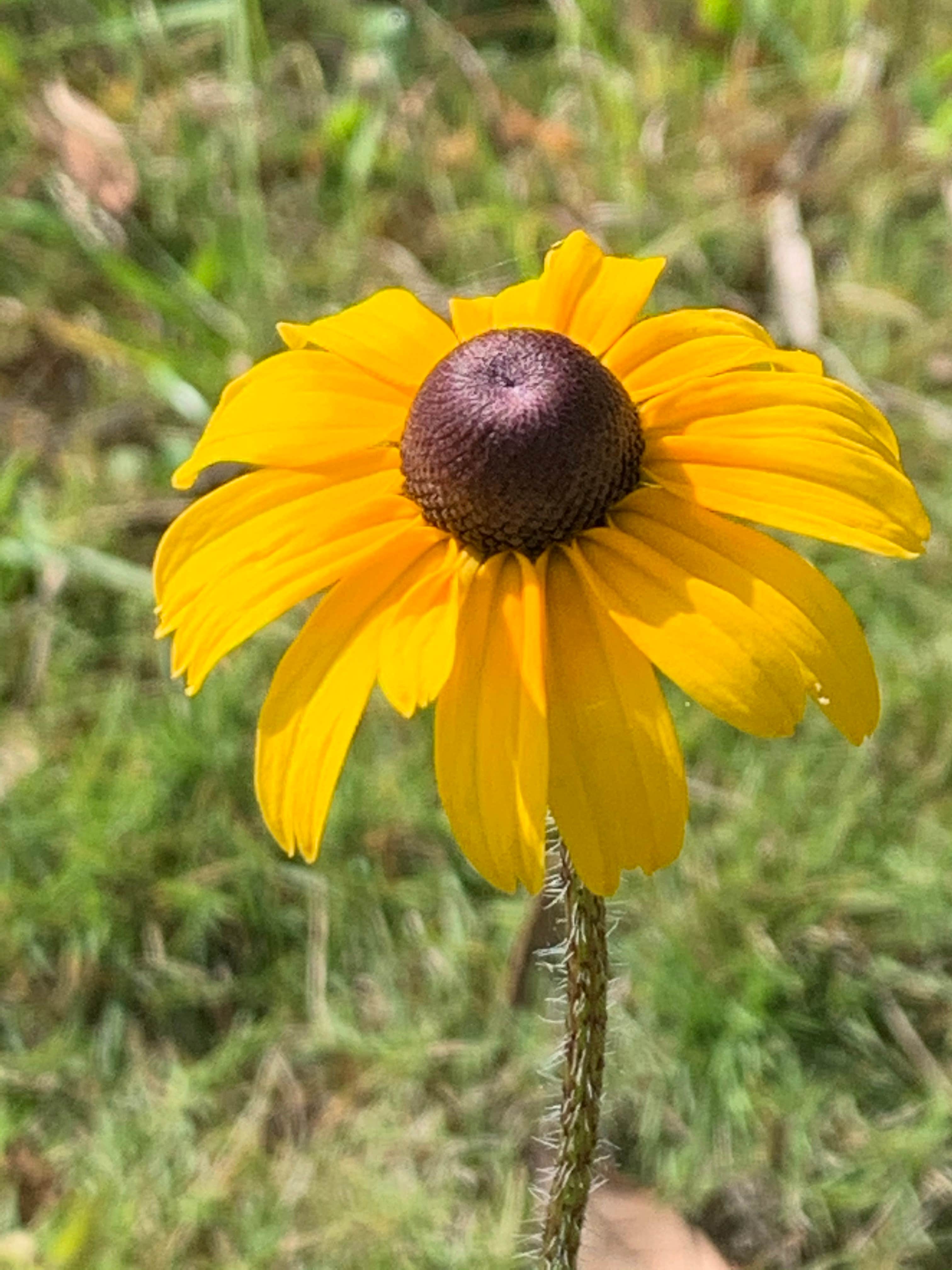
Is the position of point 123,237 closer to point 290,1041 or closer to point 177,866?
point 177,866

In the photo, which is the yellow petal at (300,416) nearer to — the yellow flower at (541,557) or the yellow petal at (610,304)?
the yellow flower at (541,557)

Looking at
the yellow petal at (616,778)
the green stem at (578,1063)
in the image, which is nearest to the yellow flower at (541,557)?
the yellow petal at (616,778)

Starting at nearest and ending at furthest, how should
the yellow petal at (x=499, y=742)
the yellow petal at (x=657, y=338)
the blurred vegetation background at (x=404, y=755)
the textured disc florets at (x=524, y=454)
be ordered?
1. the yellow petal at (x=499, y=742)
2. the textured disc florets at (x=524, y=454)
3. the yellow petal at (x=657, y=338)
4. the blurred vegetation background at (x=404, y=755)

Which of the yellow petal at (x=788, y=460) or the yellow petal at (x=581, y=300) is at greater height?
the yellow petal at (x=581, y=300)

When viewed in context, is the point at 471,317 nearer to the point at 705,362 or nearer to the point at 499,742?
the point at 705,362

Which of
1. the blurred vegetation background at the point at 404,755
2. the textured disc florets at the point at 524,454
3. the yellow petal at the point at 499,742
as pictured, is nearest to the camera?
the yellow petal at the point at 499,742

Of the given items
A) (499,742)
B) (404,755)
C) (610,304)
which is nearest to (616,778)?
(499,742)
